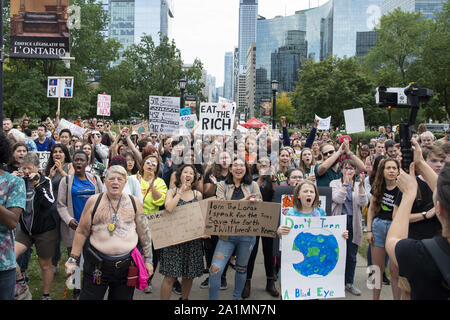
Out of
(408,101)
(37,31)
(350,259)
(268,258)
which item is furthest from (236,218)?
(37,31)

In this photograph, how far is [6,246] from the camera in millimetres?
3162

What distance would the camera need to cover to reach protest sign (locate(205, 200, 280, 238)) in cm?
489

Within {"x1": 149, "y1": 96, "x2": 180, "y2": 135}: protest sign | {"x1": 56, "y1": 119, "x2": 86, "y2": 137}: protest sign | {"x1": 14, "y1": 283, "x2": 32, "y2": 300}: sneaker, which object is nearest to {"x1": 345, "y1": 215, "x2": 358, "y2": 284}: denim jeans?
{"x1": 14, "y1": 283, "x2": 32, "y2": 300}: sneaker

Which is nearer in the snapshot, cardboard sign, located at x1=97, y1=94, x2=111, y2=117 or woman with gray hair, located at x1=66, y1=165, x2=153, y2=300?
woman with gray hair, located at x1=66, y1=165, x2=153, y2=300

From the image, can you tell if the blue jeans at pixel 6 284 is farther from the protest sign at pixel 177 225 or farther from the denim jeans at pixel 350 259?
the denim jeans at pixel 350 259

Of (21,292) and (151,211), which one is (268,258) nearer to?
(151,211)

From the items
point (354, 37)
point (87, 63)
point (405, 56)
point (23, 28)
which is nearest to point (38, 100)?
point (87, 63)

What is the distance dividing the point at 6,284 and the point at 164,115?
747cm

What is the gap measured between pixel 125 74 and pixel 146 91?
2.61 m

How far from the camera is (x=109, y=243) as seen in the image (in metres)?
3.73

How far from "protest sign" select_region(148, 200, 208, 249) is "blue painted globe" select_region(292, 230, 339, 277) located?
1185mm

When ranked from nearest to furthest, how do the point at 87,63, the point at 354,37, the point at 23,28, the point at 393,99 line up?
the point at 393,99 < the point at 23,28 < the point at 87,63 < the point at 354,37

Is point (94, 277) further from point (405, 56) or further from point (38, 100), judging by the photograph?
point (405, 56)

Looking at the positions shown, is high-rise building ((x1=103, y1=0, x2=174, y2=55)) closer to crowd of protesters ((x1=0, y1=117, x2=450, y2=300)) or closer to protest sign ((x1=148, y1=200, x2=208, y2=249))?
crowd of protesters ((x1=0, y1=117, x2=450, y2=300))
